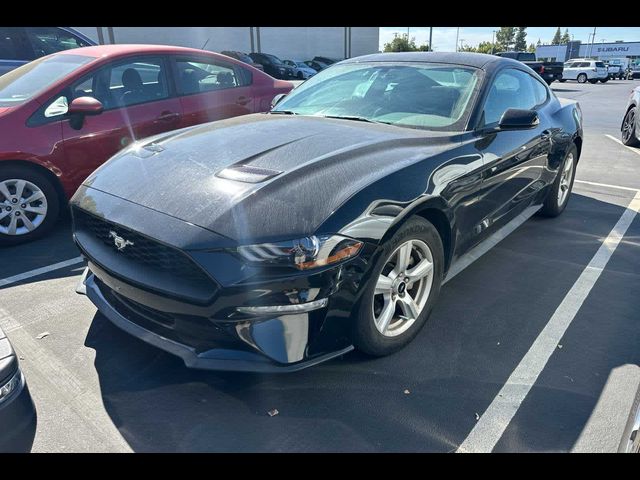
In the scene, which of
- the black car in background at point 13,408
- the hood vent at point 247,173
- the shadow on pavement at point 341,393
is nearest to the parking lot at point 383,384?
the shadow on pavement at point 341,393

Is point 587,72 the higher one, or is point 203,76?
point 203,76

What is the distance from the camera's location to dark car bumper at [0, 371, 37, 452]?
1.60 m

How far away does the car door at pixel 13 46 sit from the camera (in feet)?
23.1

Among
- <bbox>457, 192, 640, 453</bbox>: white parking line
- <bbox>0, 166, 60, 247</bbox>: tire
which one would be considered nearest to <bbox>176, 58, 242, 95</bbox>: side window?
<bbox>0, 166, 60, 247</bbox>: tire

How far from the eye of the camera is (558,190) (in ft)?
15.5

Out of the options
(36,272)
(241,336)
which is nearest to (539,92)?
(241,336)

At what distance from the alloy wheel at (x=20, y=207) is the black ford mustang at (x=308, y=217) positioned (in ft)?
5.45

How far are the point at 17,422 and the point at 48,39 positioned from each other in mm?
7437

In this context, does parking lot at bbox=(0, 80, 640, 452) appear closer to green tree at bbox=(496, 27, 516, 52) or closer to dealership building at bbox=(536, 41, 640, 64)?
dealership building at bbox=(536, 41, 640, 64)

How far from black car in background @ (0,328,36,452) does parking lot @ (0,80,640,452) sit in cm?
37

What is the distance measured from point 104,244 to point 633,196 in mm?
5834

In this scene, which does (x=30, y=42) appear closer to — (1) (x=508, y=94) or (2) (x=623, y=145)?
(1) (x=508, y=94)

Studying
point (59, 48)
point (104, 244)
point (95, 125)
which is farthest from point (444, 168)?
point (59, 48)
